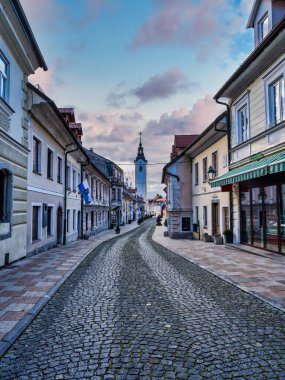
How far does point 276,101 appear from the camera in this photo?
1081cm

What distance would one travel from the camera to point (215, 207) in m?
18.3

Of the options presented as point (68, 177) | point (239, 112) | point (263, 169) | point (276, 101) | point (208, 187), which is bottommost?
point (263, 169)

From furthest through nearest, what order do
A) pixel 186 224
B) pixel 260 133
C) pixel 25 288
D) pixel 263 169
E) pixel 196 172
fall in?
pixel 186 224 → pixel 196 172 → pixel 260 133 → pixel 263 169 → pixel 25 288

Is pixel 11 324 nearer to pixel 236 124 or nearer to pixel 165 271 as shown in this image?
pixel 165 271

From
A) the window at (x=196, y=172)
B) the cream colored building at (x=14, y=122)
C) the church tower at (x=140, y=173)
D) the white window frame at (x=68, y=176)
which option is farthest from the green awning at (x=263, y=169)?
the church tower at (x=140, y=173)

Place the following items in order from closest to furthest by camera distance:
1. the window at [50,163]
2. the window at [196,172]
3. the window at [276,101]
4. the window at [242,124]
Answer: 1. the window at [276,101]
2. the window at [242,124]
3. the window at [50,163]
4. the window at [196,172]

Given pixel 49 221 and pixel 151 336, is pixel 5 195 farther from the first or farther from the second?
pixel 151 336

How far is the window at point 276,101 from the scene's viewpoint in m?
10.3

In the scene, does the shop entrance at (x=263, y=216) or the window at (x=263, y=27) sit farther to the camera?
the window at (x=263, y=27)

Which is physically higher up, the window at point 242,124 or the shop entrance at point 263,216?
the window at point 242,124

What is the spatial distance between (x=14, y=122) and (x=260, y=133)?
897 cm

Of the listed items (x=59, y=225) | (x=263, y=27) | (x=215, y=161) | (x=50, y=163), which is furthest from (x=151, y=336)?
(x=215, y=161)

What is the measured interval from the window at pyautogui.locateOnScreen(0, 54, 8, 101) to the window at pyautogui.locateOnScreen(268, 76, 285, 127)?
Result: 9139 millimetres

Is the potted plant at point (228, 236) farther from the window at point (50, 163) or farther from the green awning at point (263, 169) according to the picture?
the window at point (50, 163)
